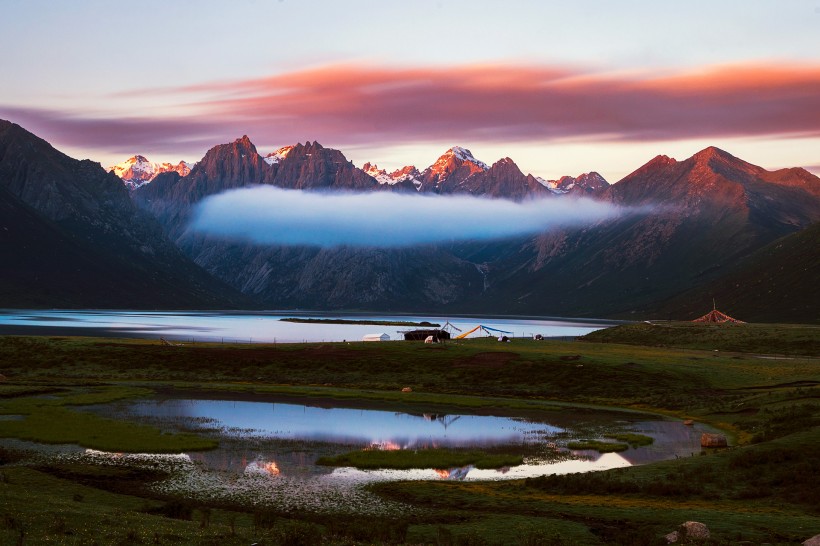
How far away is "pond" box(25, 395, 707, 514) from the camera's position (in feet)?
165

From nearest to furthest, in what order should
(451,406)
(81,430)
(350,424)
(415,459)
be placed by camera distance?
(415,459)
(81,430)
(350,424)
(451,406)

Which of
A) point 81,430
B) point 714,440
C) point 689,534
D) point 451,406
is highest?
point 689,534

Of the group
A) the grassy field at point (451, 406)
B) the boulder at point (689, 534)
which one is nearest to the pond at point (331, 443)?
the grassy field at point (451, 406)

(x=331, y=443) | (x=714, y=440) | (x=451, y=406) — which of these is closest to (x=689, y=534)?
(x=714, y=440)

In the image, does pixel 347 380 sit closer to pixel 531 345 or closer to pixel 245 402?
pixel 245 402

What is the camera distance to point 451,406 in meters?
99.6

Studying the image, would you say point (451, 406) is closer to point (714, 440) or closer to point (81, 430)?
point (714, 440)

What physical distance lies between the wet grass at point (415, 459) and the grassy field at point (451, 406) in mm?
8016

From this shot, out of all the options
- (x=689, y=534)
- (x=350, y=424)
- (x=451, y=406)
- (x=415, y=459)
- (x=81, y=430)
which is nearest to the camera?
(x=689, y=534)

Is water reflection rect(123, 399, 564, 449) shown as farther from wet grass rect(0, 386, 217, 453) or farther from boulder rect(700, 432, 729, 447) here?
boulder rect(700, 432, 729, 447)

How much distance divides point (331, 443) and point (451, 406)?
32184mm

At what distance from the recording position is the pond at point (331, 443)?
165ft

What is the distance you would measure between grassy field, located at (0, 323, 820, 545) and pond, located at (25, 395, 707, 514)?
9.27 ft

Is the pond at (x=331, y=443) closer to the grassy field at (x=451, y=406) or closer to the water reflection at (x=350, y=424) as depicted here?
the water reflection at (x=350, y=424)
